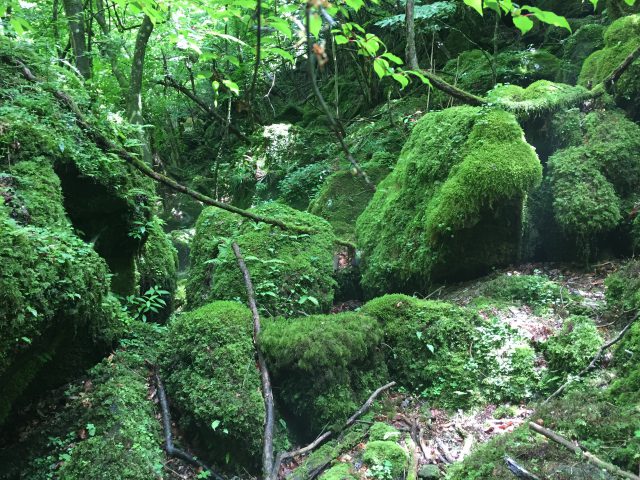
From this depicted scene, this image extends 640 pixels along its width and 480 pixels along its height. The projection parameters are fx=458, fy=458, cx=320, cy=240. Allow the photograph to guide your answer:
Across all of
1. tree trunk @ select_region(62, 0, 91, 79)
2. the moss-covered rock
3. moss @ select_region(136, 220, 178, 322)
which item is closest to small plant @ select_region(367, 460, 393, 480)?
the moss-covered rock

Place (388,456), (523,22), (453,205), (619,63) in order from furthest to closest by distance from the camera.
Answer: (619,63) < (453,205) < (388,456) < (523,22)

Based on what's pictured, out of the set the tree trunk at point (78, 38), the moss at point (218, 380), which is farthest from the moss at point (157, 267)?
the tree trunk at point (78, 38)

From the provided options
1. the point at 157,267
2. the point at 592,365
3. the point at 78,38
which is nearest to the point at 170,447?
the point at 592,365

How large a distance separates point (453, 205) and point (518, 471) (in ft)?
12.7

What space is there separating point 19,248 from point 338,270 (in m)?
5.14

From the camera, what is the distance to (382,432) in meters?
4.10

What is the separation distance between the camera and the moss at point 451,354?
4.51 metres

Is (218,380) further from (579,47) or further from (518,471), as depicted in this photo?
(579,47)

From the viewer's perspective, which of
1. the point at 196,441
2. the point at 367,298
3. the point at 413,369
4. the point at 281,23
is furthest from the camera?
the point at 367,298

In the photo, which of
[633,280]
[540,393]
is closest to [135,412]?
[540,393]

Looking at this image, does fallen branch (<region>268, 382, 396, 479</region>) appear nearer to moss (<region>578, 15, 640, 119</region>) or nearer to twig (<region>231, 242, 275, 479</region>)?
twig (<region>231, 242, 275, 479</region>)

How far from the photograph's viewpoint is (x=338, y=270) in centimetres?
738

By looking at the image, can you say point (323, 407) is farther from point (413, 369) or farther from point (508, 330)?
point (508, 330)

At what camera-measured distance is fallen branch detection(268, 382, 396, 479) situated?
3.90 metres
